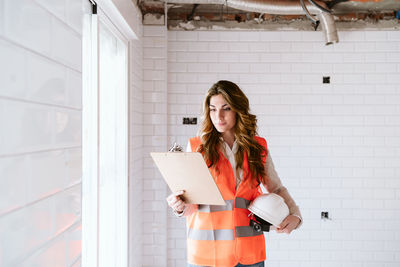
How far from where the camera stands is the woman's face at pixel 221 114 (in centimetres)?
185

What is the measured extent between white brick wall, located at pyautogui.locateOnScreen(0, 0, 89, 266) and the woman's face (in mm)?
835

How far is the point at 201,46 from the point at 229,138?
194 cm

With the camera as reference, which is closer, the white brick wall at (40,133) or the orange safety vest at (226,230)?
the white brick wall at (40,133)

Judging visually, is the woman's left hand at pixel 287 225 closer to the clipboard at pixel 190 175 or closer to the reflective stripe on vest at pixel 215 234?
the reflective stripe on vest at pixel 215 234

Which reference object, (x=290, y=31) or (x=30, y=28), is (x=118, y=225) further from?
(x=290, y=31)

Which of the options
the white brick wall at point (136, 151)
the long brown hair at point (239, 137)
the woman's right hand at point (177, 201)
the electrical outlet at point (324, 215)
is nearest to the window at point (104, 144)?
the white brick wall at point (136, 151)

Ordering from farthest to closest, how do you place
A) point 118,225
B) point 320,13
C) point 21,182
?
point 320,13
point 118,225
point 21,182

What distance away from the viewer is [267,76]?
11.8 feet

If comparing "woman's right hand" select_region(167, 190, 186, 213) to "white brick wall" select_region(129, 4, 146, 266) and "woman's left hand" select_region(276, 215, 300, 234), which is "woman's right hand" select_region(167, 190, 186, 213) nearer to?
"woman's left hand" select_region(276, 215, 300, 234)

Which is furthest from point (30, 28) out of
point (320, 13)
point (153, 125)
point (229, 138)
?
point (320, 13)

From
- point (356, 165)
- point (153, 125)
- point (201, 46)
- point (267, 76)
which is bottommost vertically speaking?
point (356, 165)

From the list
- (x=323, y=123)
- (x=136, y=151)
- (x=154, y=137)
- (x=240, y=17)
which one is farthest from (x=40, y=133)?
(x=323, y=123)

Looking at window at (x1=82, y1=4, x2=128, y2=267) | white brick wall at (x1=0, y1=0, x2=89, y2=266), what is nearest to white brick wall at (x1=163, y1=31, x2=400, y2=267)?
window at (x1=82, y1=4, x2=128, y2=267)

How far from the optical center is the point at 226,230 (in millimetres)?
1772
